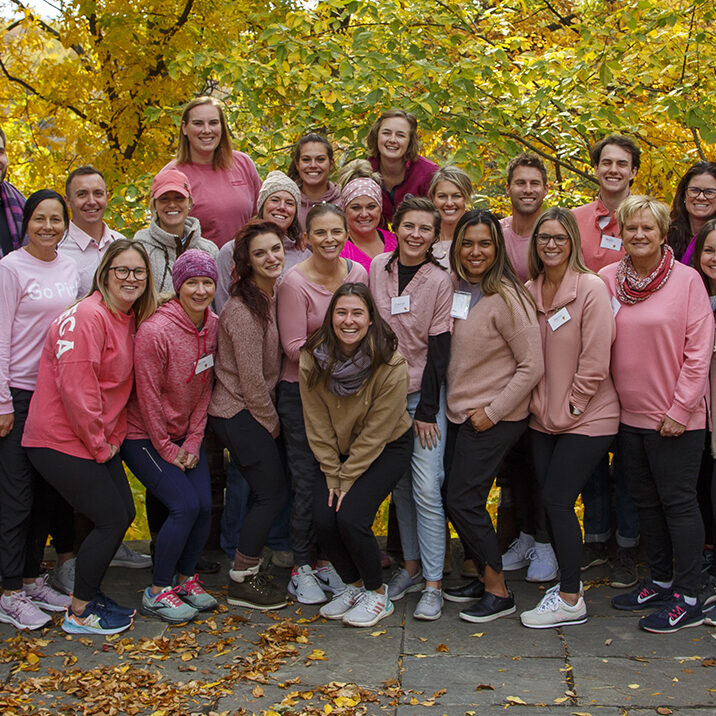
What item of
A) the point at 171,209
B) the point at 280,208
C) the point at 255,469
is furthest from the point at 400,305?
the point at 171,209

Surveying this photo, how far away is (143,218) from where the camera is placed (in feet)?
22.9

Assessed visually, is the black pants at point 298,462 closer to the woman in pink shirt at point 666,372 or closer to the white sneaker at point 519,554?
the white sneaker at point 519,554

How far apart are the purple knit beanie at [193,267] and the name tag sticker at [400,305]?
1.00 m

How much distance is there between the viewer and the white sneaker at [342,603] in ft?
16.0

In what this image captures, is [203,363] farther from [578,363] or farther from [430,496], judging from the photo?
[578,363]

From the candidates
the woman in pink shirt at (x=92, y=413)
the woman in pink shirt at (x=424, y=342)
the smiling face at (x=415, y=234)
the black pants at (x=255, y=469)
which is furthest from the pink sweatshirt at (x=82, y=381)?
the smiling face at (x=415, y=234)

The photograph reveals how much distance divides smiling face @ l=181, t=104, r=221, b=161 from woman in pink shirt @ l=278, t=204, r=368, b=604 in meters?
1.11

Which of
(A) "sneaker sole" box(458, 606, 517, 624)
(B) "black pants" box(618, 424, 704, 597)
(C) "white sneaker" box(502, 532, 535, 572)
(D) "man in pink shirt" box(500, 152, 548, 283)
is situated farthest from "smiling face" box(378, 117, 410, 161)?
(A) "sneaker sole" box(458, 606, 517, 624)

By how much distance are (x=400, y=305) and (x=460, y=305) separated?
0.34 m

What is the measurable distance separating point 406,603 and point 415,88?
203 inches

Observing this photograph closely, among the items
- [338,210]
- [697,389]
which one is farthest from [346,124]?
[697,389]

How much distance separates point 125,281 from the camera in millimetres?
4641

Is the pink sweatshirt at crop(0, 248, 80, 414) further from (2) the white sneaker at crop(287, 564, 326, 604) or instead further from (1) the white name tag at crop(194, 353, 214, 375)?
(2) the white sneaker at crop(287, 564, 326, 604)

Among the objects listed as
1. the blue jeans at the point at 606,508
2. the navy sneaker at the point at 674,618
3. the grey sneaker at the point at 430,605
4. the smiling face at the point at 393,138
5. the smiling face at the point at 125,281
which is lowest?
the grey sneaker at the point at 430,605
